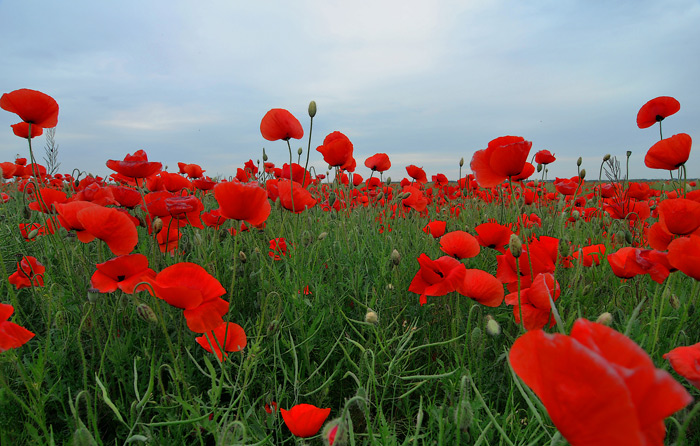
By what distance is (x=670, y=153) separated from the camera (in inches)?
76.6

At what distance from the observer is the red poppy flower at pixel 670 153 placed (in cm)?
189

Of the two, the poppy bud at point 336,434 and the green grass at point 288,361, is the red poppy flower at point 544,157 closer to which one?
the green grass at point 288,361

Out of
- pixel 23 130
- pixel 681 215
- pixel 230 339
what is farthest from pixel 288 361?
pixel 23 130

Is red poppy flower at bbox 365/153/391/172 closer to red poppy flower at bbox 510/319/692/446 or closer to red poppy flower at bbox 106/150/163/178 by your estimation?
red poppy flower at bbox 106/150/163/178

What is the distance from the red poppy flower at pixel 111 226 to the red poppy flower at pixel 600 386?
4.29 feet

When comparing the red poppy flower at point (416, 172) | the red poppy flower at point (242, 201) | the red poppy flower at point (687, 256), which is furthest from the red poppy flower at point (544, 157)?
the red poppy flower at point (242, 201)

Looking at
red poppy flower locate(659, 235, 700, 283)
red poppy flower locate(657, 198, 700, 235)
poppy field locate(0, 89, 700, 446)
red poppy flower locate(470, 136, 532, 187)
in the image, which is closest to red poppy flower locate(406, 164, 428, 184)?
poppy field locate(0, 89, 700, 446)

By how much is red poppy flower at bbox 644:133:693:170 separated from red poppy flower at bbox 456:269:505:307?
1298 millimetres

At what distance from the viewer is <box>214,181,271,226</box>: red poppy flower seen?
1.34 metres

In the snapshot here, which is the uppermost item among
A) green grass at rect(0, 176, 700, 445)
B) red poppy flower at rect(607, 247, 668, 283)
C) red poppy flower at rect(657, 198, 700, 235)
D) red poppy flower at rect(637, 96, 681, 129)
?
red poppy flower at rect(637, 96, 681, 129)

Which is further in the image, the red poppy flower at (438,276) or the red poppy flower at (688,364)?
the red poppy flower at (438,276)

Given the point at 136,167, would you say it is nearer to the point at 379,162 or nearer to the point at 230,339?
the point at 230,339

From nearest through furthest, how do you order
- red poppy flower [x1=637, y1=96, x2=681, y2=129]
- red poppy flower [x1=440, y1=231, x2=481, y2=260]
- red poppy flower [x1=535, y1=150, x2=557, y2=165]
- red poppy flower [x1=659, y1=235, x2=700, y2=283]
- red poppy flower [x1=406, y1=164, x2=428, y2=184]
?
red poppy flower [x1=659, y1=235, x2=700, y2=283], red poppy flower [x1=440, y1=231, x2=481, y2=260], red poppy flower [x1=637, y1=96, x2=681, y2=129], red poppy flower [x1=535, y1=150, x2=557, y2=165], red poppy flower [x1=406, y1=164, x2=428, y2=184]

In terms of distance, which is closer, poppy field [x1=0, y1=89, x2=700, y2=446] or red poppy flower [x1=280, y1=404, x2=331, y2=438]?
poppy field [x1=0, y1=89, x2=700, y2=446]
